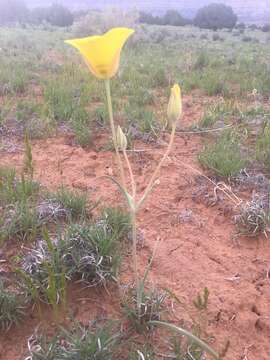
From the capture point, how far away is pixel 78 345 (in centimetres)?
124

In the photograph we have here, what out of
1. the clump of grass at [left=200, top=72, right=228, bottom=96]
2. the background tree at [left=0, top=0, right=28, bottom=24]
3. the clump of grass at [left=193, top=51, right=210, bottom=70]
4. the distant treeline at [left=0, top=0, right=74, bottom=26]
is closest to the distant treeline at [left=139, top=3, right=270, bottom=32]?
the distant treeline at [left=0, top=0, right=74, bottom=26]

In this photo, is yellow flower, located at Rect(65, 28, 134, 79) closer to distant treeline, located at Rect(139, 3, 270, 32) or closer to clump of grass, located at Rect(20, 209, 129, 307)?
clump of grass, located at Rect(20, 209, 129, 307)

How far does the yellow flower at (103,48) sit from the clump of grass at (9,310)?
808mm

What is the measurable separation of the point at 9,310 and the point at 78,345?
1.00ft

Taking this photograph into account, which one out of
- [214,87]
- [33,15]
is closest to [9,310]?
[214,87]

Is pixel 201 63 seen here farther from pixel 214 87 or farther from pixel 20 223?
pixel 20 223

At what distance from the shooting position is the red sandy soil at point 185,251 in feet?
4.87

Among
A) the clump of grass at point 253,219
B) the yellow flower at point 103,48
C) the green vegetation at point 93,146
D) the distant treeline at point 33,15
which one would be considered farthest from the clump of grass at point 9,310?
the distant treeline at point 33,15

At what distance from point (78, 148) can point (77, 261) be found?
1.48 meters

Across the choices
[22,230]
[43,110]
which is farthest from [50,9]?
[22,230]

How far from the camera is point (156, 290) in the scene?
5.07 ft

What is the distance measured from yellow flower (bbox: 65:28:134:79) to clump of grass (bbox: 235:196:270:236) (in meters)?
1.13

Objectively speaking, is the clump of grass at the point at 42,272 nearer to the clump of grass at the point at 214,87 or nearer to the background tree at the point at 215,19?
the clump of grass at the point at 214,87

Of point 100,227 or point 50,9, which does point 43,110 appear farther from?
point 50,9
